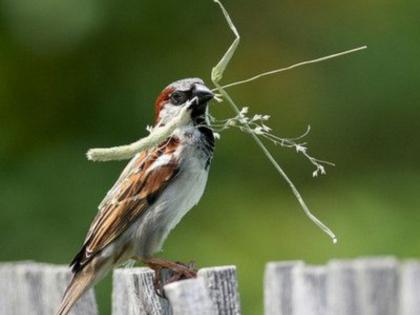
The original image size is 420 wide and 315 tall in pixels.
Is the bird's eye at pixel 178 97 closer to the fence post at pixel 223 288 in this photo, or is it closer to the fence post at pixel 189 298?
the fence post at pixel 223 288

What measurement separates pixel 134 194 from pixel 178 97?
294 millimetres

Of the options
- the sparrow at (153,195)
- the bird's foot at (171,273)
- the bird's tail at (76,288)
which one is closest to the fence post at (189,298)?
the bird's foot at (171,273)

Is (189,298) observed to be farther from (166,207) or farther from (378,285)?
(166,207)

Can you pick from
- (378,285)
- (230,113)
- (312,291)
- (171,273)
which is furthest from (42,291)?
(230,113)

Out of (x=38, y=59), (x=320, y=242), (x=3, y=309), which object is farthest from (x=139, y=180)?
(x=38, y=59)

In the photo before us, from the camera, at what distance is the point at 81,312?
134 inches

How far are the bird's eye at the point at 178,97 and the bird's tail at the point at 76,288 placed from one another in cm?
50

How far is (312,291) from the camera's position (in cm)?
319

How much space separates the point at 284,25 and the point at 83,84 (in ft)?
2.89

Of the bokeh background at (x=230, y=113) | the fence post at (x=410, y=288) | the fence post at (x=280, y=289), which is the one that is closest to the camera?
the fence post at (x=410, y=288)

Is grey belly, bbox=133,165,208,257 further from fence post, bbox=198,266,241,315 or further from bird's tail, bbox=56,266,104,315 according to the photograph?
fence post, bbox=198,266,241,315

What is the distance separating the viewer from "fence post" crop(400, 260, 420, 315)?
3172mm

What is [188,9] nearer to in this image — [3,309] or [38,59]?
[38,59]

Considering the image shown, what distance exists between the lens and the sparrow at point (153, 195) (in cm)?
374
